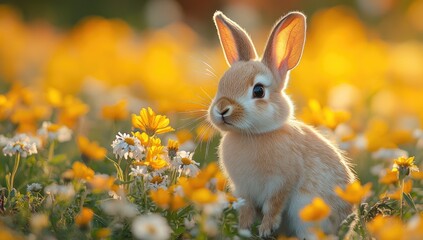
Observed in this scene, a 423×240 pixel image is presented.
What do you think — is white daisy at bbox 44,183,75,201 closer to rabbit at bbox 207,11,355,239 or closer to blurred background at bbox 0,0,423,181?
rabbit at bbox 207,11,355,239

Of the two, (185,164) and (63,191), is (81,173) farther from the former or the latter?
(185,164)

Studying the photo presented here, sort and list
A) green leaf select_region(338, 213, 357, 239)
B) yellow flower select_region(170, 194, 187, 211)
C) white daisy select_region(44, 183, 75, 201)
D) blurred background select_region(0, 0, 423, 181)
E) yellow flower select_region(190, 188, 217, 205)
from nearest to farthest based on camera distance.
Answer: yellow flower select_region(190, 188, 217, 205) < yellow flower select_region(170, 194, 187, 211) < white daisy select_region(44, 183, 75, 201) < green leaf select_region(338, 213, 357, 239) < blurred background select_region(0, 0, 423, 181)

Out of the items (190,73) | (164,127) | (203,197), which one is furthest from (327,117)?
(190,73)

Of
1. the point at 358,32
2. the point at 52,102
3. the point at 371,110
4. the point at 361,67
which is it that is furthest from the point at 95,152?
the point at 358,32

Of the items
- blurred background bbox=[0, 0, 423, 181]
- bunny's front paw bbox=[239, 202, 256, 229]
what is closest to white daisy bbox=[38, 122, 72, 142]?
blurred background bbox=[0, 0, 423, 181]

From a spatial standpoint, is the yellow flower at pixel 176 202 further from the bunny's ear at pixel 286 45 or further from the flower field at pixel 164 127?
the bunny's ear at pixel 286 45
